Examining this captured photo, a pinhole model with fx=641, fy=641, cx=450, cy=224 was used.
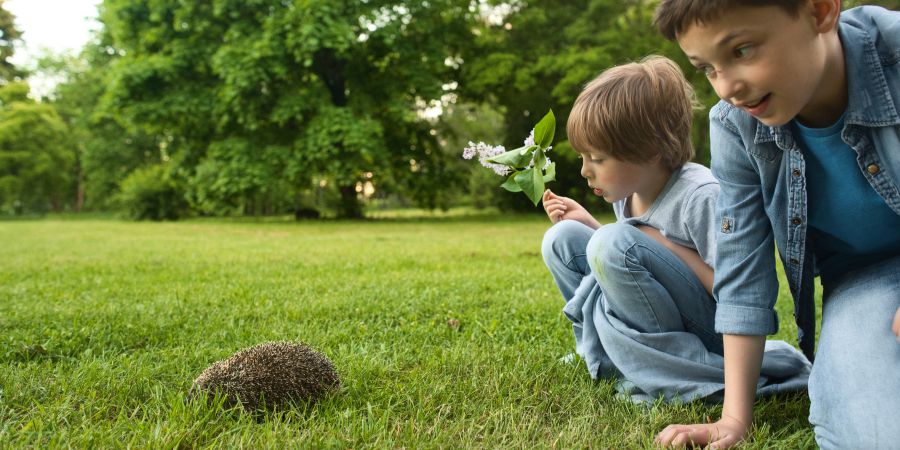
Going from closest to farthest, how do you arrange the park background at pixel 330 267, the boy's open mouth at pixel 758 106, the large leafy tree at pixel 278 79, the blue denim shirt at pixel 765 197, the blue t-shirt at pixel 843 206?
the boy's open mouth at pixel 758 106
the blue denim shirt at pixel 765 197
the blue t-shirt at pixel 843 206
the park background at pixel 330 267
the large leafy tree at pixel 278 79

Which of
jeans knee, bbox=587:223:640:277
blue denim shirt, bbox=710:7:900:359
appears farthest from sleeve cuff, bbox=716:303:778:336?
jeans knee, bbox=587:223:640:277

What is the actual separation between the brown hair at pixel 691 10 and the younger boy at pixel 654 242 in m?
0.53

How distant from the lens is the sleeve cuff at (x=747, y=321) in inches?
81.4

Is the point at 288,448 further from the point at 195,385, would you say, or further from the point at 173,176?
the point at 173,176

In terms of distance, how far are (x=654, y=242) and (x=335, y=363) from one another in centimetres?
150

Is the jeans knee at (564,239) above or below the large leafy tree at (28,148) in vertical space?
below

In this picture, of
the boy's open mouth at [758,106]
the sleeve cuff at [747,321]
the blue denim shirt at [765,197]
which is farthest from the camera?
the sleeve cuff at [747,321]

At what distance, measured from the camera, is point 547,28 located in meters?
22.3

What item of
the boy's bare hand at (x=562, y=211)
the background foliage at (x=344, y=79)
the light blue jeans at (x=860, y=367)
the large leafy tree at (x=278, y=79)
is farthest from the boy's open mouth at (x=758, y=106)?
the large leafy tree at (x=278, y=79)

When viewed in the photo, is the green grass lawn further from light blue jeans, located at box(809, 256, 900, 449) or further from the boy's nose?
the boy's nose

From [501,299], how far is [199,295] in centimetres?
229

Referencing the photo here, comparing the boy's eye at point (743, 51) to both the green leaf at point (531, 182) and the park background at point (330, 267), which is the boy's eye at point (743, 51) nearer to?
the green leaf at point (531, 182)

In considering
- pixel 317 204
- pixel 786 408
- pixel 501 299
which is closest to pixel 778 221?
pixel 786 408

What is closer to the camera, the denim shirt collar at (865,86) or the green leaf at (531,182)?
the denim shirt collar at (865,86)
